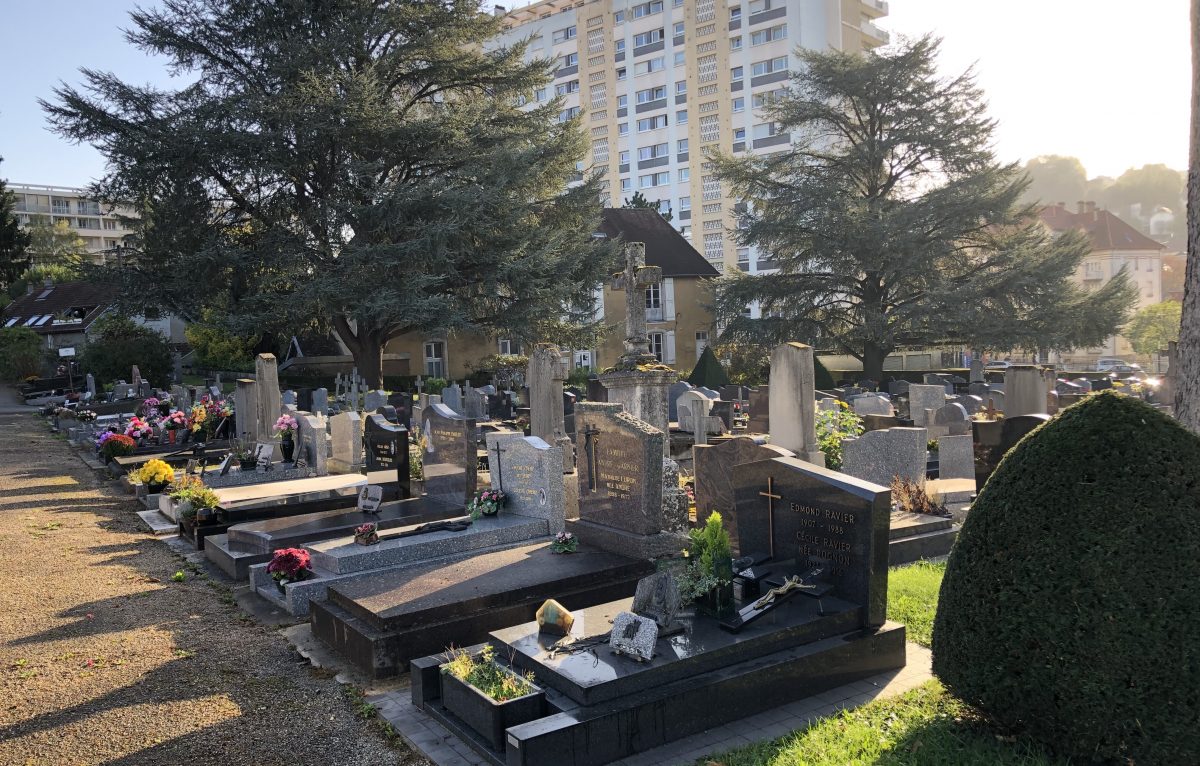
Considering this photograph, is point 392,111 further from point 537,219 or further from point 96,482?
point 96,482

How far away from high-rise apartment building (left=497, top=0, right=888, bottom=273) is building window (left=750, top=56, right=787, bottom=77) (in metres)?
0.07

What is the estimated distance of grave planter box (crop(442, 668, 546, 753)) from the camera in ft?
16.9

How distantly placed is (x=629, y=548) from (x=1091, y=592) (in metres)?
4.47

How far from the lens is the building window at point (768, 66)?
5978 centimetres

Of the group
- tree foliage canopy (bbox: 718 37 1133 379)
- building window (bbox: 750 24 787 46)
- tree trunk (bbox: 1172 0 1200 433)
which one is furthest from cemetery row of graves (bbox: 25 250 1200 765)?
building window (bbox: 750 24 787 46)

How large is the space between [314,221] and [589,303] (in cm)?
1063

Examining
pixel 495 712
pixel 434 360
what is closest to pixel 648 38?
pixel 434 360

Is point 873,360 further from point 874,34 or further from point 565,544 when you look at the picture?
point 874,34

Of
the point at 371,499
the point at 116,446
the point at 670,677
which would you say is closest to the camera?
the point at 670,677

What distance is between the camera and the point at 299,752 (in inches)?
213

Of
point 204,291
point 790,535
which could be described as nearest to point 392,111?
point 204,291

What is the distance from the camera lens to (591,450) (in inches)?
347

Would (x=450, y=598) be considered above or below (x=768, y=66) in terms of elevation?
below

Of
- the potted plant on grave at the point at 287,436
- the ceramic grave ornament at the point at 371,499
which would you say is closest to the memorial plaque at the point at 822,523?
the ceramic grave ornament at the point at 371,499
